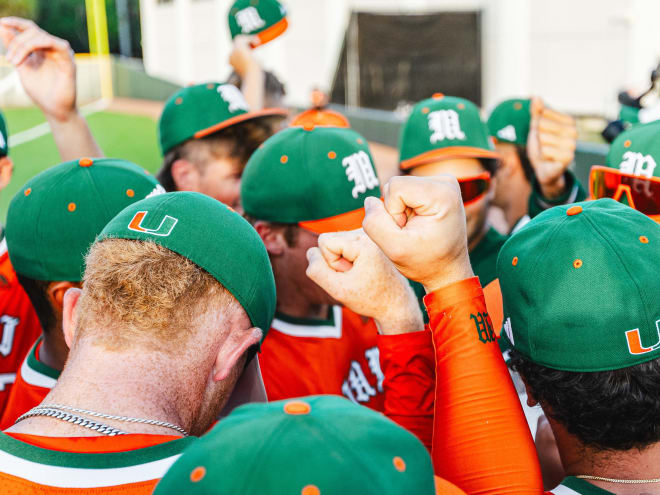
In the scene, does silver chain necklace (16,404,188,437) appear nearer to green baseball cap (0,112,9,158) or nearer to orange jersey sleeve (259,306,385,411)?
orange jersey sleeve (259,306,385,411)

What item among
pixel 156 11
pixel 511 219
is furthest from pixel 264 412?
pixel 156 11

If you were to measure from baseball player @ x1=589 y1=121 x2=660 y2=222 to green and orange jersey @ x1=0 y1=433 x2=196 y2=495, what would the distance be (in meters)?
1.90

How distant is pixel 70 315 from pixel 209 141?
6.40 ft

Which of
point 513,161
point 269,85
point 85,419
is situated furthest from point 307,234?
point 269,85

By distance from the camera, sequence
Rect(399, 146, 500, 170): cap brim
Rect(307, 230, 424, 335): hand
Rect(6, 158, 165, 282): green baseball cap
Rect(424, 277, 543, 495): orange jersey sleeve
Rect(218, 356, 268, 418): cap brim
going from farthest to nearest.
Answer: Rect(399, 146, 500, 170): cap brim → Rect(6, 158, 165, 282): green baseball cap → Rect(218, 356, 268, 418): cap brim → Rect(307, 230, 424, 335): hand → Rect(424, 277, 543, 495): orange jersey sleeve

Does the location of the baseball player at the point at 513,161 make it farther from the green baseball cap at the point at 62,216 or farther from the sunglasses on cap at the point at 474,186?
the green baseball cap at the point at 62,216

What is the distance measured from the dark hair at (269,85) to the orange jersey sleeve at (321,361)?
2.84 metres

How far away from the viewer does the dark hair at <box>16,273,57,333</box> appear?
2156 mm

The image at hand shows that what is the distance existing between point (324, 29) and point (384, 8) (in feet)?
7.60

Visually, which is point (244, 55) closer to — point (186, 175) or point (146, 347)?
point (186, 175)

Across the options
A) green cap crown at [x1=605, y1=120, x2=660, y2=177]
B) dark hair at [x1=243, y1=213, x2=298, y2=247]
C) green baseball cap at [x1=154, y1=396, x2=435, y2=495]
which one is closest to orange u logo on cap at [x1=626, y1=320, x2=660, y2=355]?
green baseball cap at [x1=154, y1=396, x2=435, y2=495]

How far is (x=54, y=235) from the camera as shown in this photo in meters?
2.10

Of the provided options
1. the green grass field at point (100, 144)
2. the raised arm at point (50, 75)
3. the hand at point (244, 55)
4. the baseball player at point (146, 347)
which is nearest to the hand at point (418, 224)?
the baseball player at point (146, 347)

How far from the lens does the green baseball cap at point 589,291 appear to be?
5.11ft
